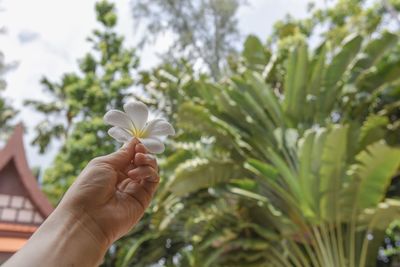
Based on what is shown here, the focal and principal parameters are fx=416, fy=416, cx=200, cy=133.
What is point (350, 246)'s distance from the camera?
2516 millimetres

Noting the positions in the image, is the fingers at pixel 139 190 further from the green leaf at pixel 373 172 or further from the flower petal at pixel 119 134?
the green leaf at pixel 373 172

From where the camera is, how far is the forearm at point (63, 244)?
420 millimetres

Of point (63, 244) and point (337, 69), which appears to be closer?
point (63, 244)

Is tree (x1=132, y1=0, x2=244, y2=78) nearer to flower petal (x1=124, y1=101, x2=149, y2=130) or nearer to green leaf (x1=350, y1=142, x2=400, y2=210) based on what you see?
green leaf (x1=350, y1=142, x2=400, y2=210)

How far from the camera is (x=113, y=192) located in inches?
19.7

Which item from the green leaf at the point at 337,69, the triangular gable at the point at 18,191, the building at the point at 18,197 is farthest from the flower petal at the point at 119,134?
the green leaf at the point at 337,69

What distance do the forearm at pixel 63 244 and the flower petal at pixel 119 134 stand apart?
10 centimetres

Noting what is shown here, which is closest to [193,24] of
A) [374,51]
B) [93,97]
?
[93,97]

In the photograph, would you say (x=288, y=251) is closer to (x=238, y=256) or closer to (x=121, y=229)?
(x=238, y=256)

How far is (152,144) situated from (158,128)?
0.07 feet

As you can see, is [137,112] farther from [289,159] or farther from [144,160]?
[289,159]

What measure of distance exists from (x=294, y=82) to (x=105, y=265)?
3.14 m

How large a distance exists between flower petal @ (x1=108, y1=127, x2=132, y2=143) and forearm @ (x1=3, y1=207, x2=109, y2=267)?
0.10m

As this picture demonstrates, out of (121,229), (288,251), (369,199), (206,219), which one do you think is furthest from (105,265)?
(121,229)
